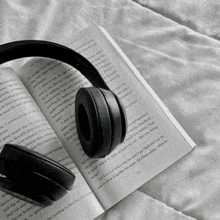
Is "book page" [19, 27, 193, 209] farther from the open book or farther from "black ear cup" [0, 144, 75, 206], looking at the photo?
"black ear cup" [0, 144, 75, 206]

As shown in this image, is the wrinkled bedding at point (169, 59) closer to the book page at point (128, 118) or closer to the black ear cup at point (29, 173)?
the book page at point (128, 118)

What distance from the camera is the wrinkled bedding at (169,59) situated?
71 cm

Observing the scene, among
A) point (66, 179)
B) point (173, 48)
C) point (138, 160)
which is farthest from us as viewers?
point (173, 48)

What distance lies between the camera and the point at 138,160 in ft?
2.39

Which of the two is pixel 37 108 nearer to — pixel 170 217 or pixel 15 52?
pixel 15 52

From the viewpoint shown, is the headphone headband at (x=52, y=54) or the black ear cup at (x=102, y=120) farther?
the headphone headband at (x=52, y=54)

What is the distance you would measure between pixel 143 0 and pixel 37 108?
339 mm

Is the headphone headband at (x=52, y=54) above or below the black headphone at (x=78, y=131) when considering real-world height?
above

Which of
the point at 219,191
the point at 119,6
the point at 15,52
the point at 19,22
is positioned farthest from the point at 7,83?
the point at 219,191

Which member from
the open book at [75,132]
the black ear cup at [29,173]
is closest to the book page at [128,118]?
the open book at [75,132]

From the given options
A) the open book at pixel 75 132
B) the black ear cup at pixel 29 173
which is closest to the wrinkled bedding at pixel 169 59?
the open book at pixel 75 132

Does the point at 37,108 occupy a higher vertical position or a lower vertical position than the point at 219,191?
higher

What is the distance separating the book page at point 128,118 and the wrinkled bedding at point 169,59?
25 mm

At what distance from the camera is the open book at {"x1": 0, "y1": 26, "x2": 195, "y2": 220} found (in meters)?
0.69
